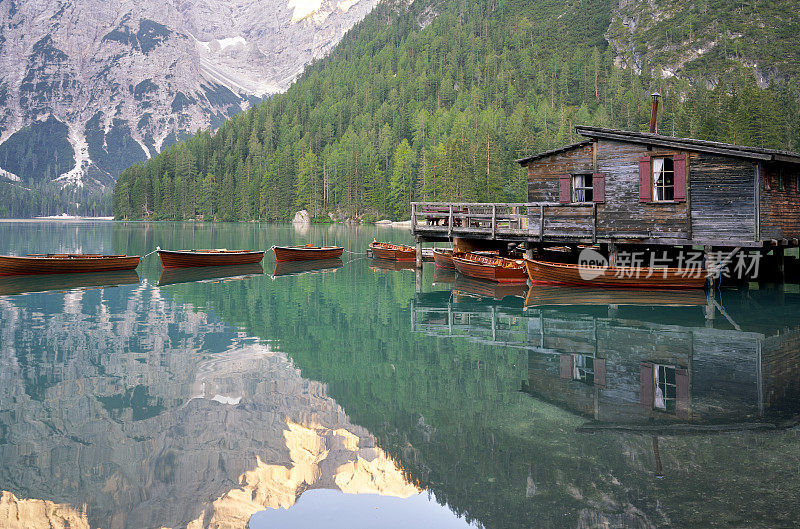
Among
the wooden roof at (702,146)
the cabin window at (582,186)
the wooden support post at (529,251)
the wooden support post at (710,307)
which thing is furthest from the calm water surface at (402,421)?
the wooden support post at (529,251)

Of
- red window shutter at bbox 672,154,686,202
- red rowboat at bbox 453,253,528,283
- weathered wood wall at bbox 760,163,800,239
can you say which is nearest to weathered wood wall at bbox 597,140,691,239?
red window shutter at bbox 672,154,686,202

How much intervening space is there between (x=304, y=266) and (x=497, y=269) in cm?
1587

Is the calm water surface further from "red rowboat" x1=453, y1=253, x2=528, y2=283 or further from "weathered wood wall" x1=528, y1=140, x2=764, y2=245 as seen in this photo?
"red rowboat" x1=453, y1=253, x2=528, y2=283

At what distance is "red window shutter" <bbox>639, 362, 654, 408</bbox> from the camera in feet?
36.9

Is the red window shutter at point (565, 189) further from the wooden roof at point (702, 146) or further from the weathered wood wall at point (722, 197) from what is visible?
the weathered wood wall at point (722, 197)

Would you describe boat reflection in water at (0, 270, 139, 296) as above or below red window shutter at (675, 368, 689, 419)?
above

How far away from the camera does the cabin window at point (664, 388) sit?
36.0 ft

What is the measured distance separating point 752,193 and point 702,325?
25.0 feet

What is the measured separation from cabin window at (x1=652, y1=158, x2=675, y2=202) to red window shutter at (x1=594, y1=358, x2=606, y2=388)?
13758mm

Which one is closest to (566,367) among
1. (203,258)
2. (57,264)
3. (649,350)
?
(649,350)

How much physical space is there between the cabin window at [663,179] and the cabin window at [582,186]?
11.4ft

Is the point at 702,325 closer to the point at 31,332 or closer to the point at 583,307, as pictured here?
the point at 583,307

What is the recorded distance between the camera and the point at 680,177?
24859mm

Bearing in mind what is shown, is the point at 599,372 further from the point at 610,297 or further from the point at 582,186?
the point at 582,186
